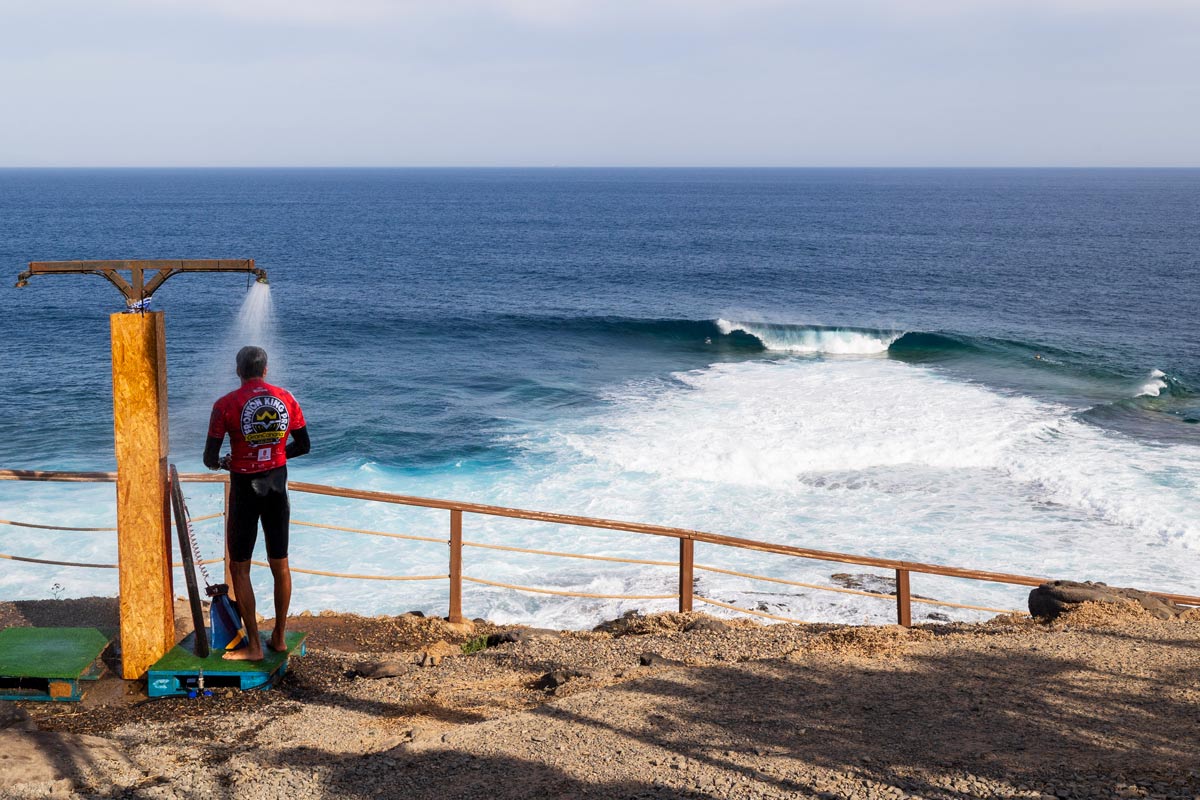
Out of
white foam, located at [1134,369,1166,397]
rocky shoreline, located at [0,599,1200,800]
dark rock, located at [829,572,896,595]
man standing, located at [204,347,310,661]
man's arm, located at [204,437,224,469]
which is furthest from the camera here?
white foam, located at [1134,369,1166,397]

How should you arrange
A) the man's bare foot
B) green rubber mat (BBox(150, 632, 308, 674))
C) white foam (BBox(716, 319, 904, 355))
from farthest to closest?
1. white foam (BBox(716, 319, 904, 355))
2. the man's bare foot
3. green rubber mat (BBox(150, 632, 308, 674))

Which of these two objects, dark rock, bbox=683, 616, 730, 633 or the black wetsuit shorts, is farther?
dark rock, bbox=683, 616, 730, 633

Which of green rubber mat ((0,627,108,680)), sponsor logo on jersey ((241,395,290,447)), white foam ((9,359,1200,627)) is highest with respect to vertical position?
sponsor logo on jersey ((241,395,290,447))

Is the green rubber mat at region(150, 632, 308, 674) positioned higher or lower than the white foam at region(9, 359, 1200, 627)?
higher

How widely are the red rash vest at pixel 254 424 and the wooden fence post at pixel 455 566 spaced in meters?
1.77

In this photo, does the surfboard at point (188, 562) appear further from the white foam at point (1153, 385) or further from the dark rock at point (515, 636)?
the white foam at point (1153, 385)

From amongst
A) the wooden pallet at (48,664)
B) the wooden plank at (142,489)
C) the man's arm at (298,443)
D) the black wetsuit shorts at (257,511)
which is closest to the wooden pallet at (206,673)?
the wooden plank at (142,489)

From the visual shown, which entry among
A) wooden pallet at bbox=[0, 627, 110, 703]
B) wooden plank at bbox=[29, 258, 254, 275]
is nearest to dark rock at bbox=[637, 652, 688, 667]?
wooden pallet at bbox=[0, 627, 110, 703]

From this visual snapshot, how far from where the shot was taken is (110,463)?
2083cm

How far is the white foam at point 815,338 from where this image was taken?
119ft

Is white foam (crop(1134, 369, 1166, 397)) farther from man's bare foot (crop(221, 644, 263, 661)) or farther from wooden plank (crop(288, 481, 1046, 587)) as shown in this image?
man's bare foot (crop(221, 644, 263, 661))

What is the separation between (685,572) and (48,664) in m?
4.44

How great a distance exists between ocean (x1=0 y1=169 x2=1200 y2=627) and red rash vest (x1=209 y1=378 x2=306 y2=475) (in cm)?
403

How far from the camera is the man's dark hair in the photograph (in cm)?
604
